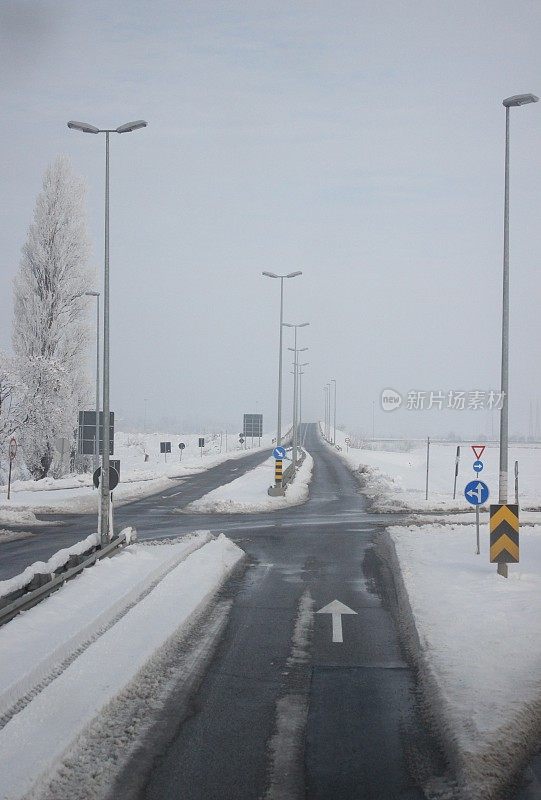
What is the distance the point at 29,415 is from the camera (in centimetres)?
4353

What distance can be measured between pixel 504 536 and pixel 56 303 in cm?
3898

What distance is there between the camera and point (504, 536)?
14594mm

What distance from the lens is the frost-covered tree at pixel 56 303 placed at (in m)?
45.9

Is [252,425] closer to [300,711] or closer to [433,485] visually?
[433,485]

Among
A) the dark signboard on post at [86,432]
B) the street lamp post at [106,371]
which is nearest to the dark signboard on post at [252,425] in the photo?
the dark signboard on post at [86,432]

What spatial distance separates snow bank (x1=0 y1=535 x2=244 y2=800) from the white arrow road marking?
1.95 meters

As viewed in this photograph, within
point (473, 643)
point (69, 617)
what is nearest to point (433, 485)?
point (473, 643)

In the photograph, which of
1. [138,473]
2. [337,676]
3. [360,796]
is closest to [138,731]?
[360,796]

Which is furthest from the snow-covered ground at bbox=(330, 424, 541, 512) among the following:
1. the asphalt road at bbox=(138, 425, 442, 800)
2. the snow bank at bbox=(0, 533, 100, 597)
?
the asphalt road at bbox=(138, 425, 442, 800)

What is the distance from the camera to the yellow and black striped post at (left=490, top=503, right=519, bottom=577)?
14539 millimetres

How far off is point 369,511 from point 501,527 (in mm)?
16561

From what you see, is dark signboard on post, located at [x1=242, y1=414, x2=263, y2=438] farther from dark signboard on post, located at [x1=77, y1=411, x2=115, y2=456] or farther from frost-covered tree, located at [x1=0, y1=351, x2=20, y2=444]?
frost-covered tree, located at [x1=0, y1=351, x2=20, y2=444]

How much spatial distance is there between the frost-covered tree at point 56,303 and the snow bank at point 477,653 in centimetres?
3161

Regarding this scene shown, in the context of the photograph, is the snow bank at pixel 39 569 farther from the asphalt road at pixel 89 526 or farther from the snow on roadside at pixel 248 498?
the snow on roadside at pixel 248 498
